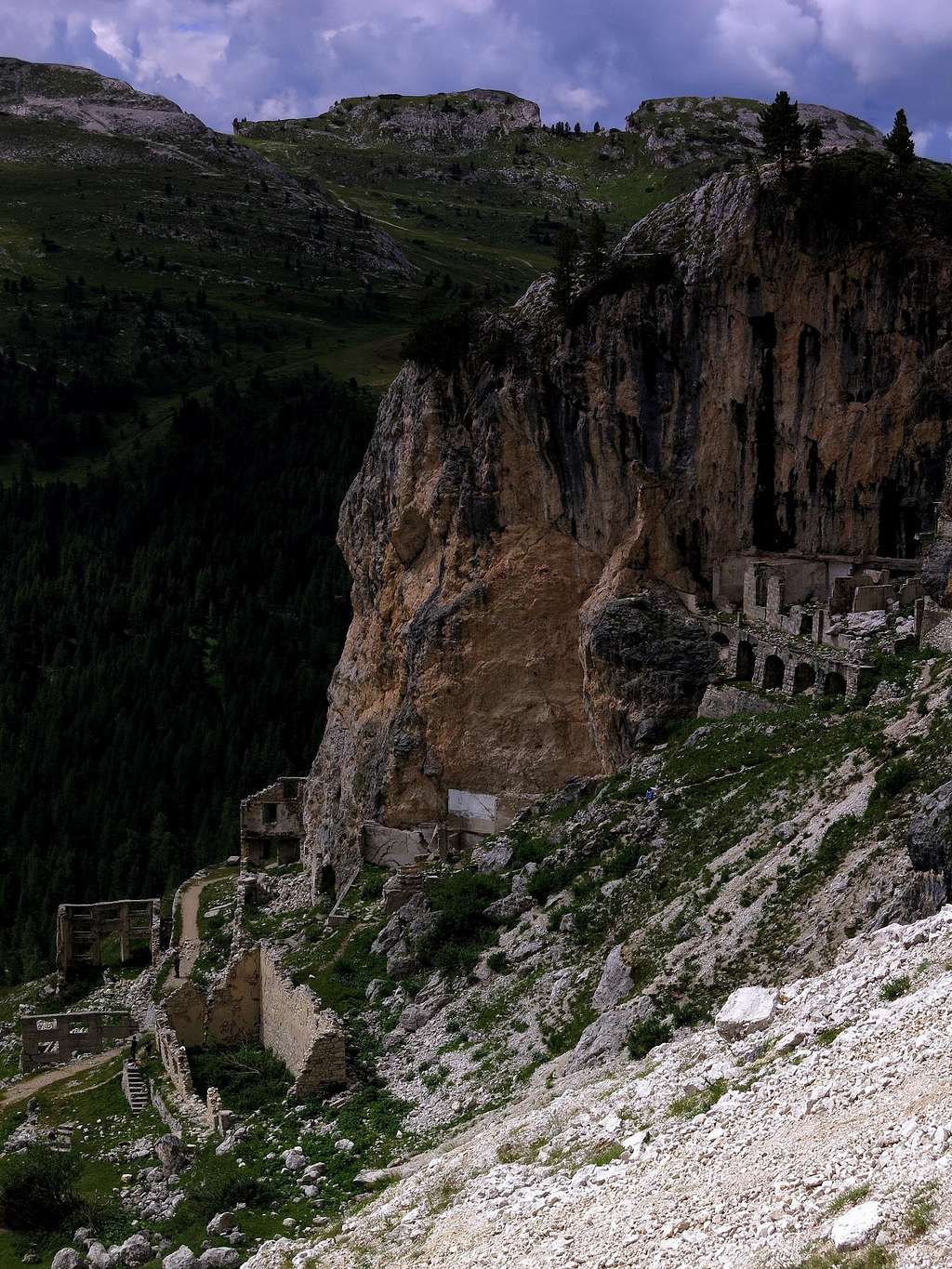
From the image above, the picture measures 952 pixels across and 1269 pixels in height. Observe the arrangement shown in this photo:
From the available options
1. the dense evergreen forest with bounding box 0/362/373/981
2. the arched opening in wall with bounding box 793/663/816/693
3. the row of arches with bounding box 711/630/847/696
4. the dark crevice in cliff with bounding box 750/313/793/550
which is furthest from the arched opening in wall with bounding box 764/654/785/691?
the dense evergreen forest with bounding box 0/362/373/981

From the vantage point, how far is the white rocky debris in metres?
15.2

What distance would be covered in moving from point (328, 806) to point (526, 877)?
26.6m

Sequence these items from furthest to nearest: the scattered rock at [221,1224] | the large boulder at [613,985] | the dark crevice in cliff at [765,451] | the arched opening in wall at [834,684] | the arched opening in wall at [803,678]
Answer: the dark crevice in cliff at [765,451] < the arched opening in wall at [803,678] < the arched opening in wall at [834,684] < the large boulder at [613,985] < the scattered rock at [221,1224]

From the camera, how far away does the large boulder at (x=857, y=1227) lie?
1420cm

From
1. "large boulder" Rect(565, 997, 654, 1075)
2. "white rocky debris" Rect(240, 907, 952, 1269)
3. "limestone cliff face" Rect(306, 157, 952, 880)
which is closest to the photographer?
"white rocky debris" Rect(240, 907, 952, 1269)

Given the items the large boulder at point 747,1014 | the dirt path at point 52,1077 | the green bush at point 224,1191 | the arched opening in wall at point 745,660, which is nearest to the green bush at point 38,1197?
the green bush at point 224,1191

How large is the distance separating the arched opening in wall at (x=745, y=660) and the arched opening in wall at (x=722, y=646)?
1.85 feet

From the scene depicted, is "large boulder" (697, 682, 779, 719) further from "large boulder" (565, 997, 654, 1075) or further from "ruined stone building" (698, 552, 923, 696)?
"large boulder" (565, 997, 654, 1075)

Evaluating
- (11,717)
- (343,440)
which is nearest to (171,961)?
(11,717)

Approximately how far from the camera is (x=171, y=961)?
6550cm

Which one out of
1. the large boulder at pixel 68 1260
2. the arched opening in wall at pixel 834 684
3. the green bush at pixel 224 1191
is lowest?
the large boulder at pixel 68 1260

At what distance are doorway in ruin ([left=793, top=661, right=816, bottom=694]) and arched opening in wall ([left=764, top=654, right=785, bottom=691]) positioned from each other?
151 cm

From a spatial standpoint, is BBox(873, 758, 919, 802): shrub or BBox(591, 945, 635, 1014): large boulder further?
BBox(591, 945, 635, 1014): large boulder

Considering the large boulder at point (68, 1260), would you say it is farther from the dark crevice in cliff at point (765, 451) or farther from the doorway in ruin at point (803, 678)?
the dark crevice in cliff at point (765, 451)
